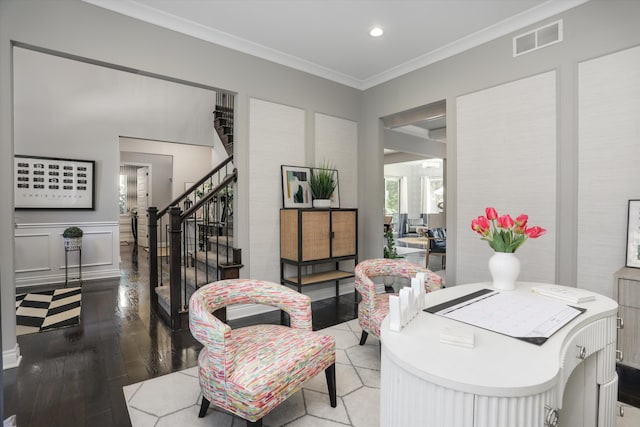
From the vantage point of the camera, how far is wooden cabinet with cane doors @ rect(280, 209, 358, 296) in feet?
11.5

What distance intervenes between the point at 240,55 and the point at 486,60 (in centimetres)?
248

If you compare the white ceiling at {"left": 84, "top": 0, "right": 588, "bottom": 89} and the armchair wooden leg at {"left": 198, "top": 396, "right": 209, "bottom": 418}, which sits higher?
the white ceiling at {"left": 84, "top": 0, "right": 588, "bottom": 89}

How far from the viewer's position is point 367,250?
4465mm

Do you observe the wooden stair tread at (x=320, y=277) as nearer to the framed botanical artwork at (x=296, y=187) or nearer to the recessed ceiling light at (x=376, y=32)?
the framed botanical artwork at (x=296, y=187)

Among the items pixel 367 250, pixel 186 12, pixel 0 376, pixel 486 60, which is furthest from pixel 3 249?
pixel 486 60

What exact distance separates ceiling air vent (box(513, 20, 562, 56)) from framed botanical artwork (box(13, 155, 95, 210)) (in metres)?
5.95

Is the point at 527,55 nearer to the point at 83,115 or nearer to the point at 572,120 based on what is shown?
the point at 572,120

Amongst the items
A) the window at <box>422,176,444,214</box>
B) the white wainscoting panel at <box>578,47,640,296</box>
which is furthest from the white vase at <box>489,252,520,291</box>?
the window at <box>422,176,444,214</box>

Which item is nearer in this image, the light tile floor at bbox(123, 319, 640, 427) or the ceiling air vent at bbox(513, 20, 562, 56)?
the light tile floor at bbox(123, 319, 640, 427)

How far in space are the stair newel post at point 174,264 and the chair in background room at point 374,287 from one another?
1.78 meters

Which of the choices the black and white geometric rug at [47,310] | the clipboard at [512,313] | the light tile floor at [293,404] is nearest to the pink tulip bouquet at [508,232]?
the clipboard at [512,313]

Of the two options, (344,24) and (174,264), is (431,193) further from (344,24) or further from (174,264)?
(174,264)

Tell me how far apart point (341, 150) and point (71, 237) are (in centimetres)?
412

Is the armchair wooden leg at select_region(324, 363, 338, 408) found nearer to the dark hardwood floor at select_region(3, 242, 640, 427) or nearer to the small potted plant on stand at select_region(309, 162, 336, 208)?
the dark hardwood floor at select_region(3, 242, 640, 427)
